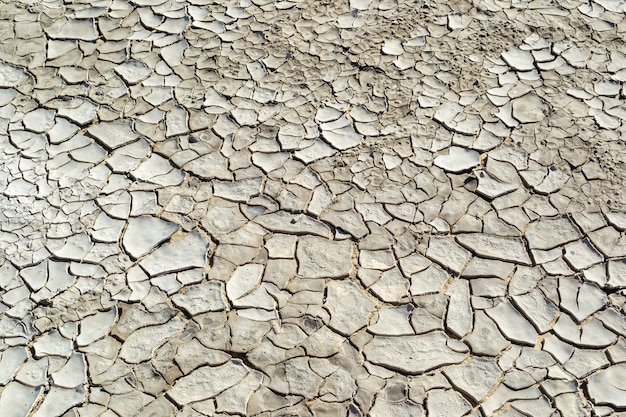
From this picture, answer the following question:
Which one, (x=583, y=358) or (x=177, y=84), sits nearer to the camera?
(x=583, y=358)

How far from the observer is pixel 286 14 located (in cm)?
→ 403

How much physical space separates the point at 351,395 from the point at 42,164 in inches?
66.1

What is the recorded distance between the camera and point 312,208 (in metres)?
3.12

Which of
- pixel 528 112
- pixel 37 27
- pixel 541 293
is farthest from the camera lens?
pixel 37 27

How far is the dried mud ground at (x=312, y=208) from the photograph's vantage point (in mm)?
2596

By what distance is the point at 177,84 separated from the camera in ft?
12.1

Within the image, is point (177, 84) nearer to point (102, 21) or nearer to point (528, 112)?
point (102, 21)

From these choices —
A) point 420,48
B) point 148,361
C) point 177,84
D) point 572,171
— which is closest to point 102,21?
point 177,84

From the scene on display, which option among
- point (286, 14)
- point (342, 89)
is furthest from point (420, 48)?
point (286, 14)

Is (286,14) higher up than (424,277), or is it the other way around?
(286,14)

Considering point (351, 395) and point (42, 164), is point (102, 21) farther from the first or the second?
point (351, 395)

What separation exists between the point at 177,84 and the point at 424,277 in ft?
5.10

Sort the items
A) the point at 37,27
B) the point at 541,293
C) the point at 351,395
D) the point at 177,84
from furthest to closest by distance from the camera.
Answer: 1. the point at 37,27
2. the point at 177,84
3. the point at 541,293
4. the point at 351,395

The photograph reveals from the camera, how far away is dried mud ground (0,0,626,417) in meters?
2.60
